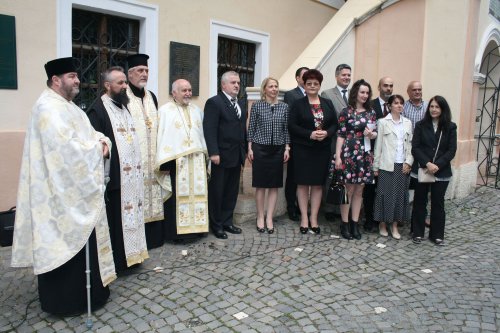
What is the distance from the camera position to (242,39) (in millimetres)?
8703

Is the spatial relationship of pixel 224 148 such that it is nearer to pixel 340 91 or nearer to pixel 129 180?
pixel 129 180

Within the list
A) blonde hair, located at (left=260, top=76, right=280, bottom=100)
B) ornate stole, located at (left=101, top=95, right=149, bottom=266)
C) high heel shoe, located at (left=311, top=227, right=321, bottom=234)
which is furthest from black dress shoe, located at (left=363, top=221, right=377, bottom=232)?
ornate stole, located at (left=101, top=95, right=149, bottom=266)

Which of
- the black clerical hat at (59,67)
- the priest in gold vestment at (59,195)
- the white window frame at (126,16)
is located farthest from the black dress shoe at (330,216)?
the black clerical hat at (59,67)

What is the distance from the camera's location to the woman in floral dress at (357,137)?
557 cm

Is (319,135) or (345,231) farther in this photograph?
(345,231)

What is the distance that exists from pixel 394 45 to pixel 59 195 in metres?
6.52

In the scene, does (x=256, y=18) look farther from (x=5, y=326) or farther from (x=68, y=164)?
(x=5, y=326)

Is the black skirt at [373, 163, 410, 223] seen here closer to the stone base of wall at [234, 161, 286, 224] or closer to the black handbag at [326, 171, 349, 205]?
the black handbag at [326, 171, 349, 205]

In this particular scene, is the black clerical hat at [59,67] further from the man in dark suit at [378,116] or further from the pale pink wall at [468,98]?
the pale pink wall at [468,98]

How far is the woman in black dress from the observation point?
562 cm

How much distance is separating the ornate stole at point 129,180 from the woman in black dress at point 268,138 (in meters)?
1.62

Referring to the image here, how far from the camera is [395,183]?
578 centimetres

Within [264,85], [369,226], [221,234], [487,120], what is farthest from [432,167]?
[487,120]

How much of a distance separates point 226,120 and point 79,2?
2.68 m
